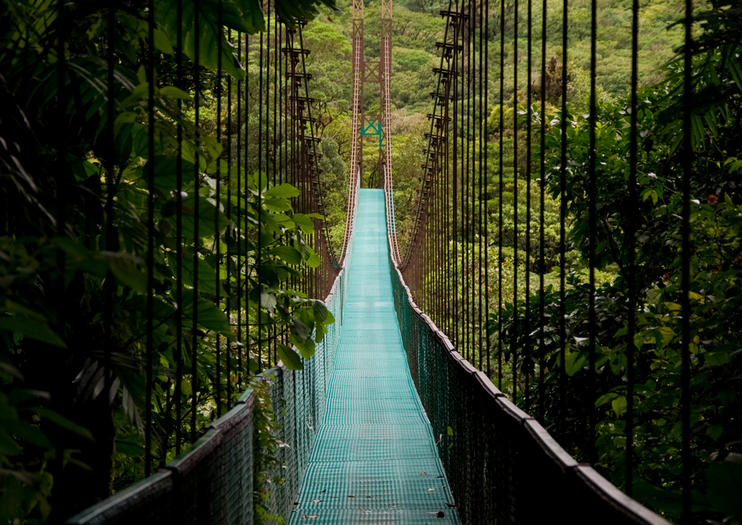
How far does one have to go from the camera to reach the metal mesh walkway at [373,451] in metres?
3.17

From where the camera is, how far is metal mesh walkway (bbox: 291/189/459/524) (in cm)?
317

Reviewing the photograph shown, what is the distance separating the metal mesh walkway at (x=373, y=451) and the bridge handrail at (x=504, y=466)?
168mm

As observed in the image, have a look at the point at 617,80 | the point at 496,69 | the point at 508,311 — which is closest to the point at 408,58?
the point at 496,69

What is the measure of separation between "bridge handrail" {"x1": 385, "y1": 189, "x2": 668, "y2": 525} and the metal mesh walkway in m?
0.17

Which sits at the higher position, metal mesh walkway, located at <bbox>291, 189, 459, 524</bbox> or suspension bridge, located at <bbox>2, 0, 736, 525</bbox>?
suspension bridge, located at <bbox>2, 0, 736, 525</bbox>

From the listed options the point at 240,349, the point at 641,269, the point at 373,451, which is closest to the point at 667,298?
the point at 641,269

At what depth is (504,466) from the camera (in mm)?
1737

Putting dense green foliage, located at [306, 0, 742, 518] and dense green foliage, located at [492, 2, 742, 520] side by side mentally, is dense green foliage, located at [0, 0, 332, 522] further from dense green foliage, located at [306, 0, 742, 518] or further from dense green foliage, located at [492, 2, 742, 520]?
dense green foliage, located at [492, 2, 742, 520]

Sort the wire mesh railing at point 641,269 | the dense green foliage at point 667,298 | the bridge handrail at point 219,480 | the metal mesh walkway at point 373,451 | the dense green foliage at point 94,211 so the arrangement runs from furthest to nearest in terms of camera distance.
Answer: the metal mesh walkway at point 373,451 → the dense green foliage at point 667,298 → the wire mesh railing at point 641,269 → the dense green foliage at point 94,211 → the bridge handrail at point 219,480

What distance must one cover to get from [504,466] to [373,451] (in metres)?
2.53

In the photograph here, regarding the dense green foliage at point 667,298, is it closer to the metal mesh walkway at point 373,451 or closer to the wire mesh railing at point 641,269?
the wire mesh railing at point 641,269

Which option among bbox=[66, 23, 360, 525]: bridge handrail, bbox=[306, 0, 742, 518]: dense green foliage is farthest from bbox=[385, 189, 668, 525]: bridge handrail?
bbox=[66, 23, 360, 525]: bridge handrail

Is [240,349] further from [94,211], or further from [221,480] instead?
[94,211]

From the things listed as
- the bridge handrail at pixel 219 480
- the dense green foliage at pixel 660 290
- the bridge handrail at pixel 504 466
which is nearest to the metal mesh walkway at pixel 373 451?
the bridge handrail at pixel 504 466
